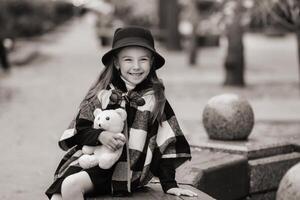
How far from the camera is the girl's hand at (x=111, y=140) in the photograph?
163 inches

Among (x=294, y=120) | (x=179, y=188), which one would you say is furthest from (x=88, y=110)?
(x=294, y=120)

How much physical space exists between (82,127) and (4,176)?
2622mm

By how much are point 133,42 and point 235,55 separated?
11.7 m

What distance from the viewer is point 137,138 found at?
14.4 ft

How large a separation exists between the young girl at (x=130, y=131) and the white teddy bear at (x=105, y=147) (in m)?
0.04

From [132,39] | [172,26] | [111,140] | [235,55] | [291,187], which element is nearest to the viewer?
[111,140]

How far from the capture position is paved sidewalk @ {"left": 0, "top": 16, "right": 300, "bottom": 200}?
23.8 ft

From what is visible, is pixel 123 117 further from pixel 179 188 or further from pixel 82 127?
pixel 179 188

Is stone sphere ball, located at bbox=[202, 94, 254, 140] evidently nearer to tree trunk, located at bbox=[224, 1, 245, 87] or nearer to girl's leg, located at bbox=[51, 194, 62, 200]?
girl's leg, located at bbox=[51, 194, 62, 200]

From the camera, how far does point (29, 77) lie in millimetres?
18156

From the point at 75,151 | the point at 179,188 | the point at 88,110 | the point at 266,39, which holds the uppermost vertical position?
the point at 88,110

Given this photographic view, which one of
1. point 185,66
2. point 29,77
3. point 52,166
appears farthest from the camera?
point 185,66

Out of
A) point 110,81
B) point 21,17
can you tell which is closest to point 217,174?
point 110,81

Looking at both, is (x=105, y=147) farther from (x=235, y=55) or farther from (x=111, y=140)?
(x=235, y=55)
